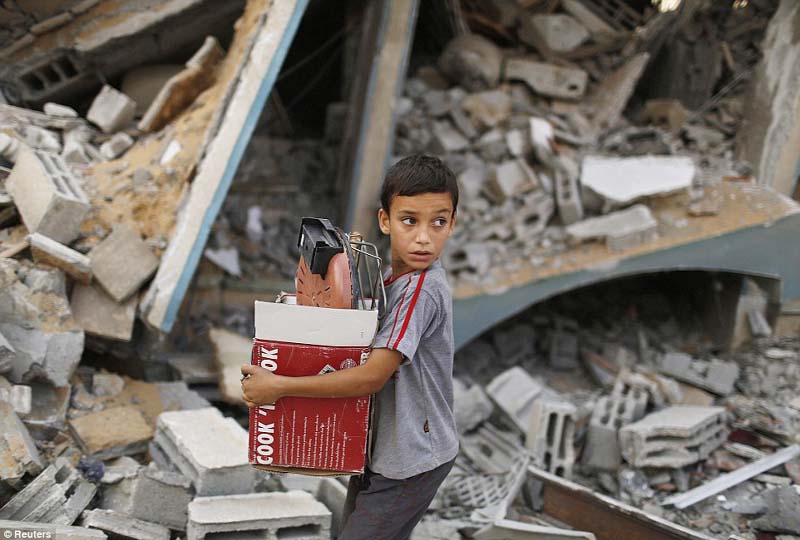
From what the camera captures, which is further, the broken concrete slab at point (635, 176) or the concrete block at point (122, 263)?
the broken concrete slab at point (635, 176)

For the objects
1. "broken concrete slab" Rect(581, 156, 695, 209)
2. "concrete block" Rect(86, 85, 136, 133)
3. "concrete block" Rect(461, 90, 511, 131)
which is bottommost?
"concrete block" Rect(86, 85, 136, 133)

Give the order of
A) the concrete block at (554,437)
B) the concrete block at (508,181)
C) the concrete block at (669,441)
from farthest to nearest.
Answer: the concrete block at (508,181) → the concrete block at (554,437) → the concrete block at (669,441)

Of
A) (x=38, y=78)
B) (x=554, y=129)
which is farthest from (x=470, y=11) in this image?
(x=38, y=78)

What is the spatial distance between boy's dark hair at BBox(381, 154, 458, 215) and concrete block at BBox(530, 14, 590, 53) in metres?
6.10

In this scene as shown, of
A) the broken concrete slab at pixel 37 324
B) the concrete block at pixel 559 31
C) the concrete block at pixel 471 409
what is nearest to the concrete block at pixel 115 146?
the broken concrete slab at pixel 37 324

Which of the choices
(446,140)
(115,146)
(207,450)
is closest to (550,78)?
(446,140)

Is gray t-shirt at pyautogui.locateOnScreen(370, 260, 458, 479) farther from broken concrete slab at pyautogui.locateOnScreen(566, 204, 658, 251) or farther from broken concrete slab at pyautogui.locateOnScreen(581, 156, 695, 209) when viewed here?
broken concrete slab at pyautogui.locateOnScreen(581, 156, 695, 209)

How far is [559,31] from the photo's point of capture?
7.30 m

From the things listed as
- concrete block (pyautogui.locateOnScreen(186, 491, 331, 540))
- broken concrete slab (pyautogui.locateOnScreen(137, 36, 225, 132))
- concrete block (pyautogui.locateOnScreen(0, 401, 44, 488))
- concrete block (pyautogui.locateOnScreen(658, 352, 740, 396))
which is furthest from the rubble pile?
concrete block (pyautogui.locateOnScreen(0, 401, 44, 488))

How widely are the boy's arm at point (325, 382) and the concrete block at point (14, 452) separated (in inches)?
60.3

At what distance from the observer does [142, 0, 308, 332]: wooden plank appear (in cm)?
372

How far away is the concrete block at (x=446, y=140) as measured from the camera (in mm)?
6590

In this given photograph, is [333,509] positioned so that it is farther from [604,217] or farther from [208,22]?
[208,22]

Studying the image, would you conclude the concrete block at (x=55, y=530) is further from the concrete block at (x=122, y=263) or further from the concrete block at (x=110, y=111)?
the concrete block at (x=110, y=111)
